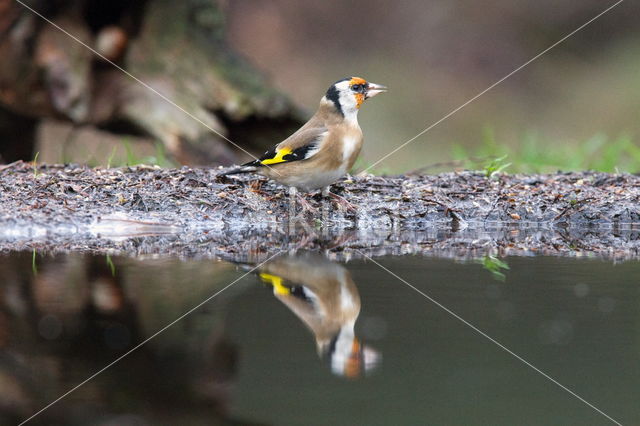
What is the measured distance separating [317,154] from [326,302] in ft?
8.18

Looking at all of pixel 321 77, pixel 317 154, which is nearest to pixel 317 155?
pixel 317 154

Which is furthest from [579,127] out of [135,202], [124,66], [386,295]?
[386,295]

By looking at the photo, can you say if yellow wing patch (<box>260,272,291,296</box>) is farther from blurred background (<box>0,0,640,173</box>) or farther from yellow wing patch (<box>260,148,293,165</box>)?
blurred background (<box>0,0,640,173</box>)

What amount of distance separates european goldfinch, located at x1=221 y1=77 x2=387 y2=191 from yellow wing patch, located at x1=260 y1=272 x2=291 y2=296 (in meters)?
1.90

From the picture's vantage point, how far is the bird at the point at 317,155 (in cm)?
586

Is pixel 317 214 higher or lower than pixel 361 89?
lower

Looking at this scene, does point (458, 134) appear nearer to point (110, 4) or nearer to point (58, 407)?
point (110, 4)

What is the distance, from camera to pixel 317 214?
A: 19.8 ft

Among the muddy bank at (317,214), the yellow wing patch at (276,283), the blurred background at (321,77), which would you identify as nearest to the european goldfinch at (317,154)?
the muddy bank at (317,214)

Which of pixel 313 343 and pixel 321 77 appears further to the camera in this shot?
pixel 321 77

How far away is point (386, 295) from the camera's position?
374 centimetres

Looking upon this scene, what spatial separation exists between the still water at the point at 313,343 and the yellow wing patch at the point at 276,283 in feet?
0.05

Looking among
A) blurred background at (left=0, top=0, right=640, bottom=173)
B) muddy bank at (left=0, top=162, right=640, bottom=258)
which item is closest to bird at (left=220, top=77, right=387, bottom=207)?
muddy bank at (left=0, top=162, right=640, bottom=258)

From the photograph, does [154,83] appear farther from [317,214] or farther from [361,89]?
[317,214]
